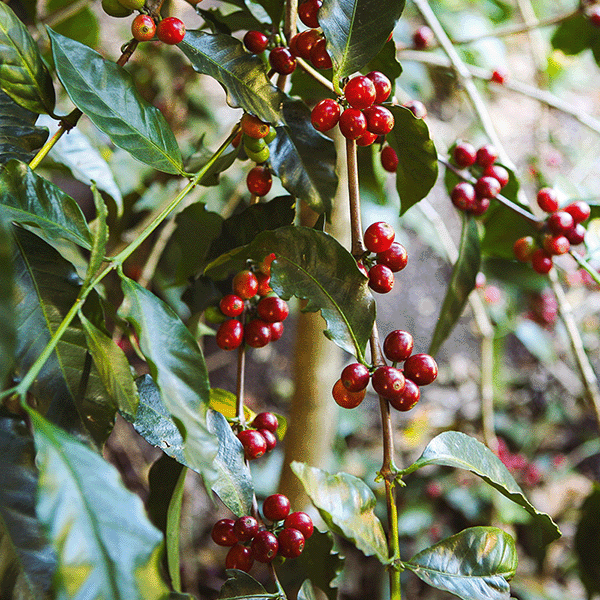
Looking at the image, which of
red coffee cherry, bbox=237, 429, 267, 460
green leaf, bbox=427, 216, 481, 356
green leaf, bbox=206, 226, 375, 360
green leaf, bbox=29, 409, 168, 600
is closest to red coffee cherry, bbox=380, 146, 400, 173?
green leaf, bbox=427, 216, 481, 356

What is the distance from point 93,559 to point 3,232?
0.16 meters

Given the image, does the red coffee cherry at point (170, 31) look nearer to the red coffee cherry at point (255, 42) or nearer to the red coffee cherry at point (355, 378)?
the red coffee cherry at point (255, 42)

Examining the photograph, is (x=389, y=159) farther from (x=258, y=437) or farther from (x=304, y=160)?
(x=258, y=437)

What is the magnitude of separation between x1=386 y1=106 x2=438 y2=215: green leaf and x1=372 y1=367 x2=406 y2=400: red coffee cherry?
0.20 metres

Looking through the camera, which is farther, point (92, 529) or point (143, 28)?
point (143, 28)

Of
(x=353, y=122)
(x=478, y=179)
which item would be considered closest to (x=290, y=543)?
(x=353, y=122)

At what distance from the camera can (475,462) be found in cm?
40

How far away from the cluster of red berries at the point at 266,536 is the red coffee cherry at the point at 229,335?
0.49 ft

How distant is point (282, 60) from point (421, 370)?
0.30 m

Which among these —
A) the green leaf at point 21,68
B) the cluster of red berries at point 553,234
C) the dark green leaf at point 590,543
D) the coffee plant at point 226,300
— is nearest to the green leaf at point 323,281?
the coffee plant at point 226,300

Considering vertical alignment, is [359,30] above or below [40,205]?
above

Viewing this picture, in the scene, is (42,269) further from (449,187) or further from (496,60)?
(496,60)

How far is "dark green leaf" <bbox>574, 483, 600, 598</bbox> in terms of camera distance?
2.87 feet

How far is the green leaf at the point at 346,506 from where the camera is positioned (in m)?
0.33
